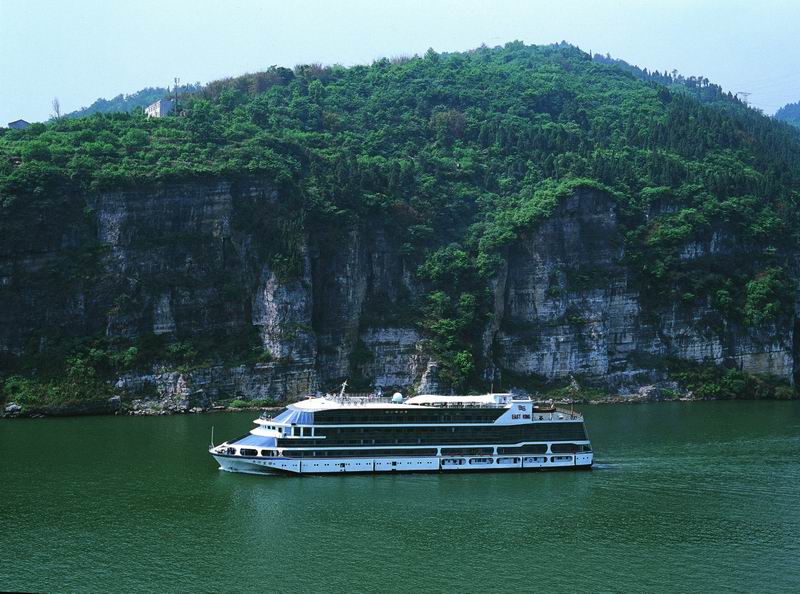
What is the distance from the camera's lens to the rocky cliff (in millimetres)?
85062

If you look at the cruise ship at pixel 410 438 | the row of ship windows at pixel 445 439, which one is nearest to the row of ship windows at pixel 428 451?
the cruise ship at pixel 410 438

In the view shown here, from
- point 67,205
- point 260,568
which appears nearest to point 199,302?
point 67,205

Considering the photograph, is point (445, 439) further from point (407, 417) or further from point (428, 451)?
point (407, 417)

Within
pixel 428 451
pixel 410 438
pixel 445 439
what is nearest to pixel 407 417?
pixel 410 438

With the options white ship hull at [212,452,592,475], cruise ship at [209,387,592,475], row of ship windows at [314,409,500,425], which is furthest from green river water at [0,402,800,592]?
row of ship windows at [314,409,500,425]

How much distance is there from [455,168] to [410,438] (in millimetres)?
61059

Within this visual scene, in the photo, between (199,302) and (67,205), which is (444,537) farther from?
(67,205)

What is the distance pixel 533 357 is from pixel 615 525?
1990 inches

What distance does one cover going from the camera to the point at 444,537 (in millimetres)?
42188

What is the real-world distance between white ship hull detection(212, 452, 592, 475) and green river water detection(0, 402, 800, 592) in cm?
69

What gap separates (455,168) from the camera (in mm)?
110938

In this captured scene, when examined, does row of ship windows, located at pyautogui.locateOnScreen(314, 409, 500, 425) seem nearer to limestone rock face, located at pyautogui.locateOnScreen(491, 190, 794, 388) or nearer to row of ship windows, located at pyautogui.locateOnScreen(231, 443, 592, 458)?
row of ship windows, located at pyautogui.locateOnScreen(231, 443, 592, 458)

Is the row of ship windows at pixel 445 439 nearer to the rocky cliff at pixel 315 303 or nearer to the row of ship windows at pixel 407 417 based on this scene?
the row of ship windows at pixel 407 417

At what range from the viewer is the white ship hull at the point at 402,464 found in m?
53.3
